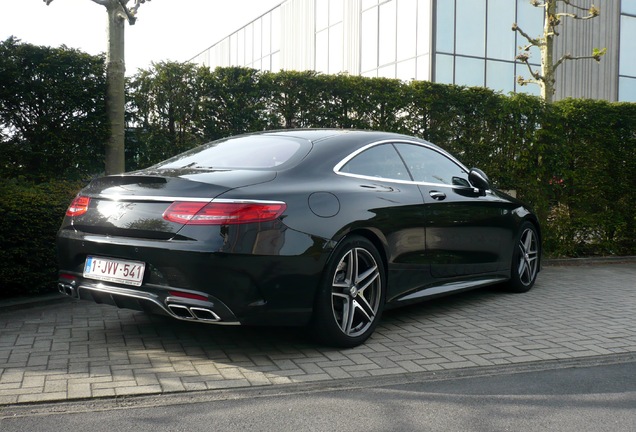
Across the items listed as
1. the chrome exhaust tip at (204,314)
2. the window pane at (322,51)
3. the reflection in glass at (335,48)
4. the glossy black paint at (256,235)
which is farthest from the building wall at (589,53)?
the chrome exhaust tip at (204,314)

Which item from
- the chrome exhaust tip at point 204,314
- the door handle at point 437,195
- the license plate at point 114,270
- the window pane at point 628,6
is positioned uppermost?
the window pane at point 628,6

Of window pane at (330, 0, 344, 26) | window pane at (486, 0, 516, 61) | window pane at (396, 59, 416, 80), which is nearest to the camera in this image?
window pane at (396, 59, 416, 80)

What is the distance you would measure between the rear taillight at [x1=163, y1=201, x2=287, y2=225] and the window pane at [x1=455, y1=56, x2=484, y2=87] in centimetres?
2081

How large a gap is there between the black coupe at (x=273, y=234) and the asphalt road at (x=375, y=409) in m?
0.65

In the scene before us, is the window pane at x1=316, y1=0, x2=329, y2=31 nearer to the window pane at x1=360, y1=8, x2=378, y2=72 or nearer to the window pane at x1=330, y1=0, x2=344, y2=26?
the window pane at x1=330, y1=0, x2=344, y2=26

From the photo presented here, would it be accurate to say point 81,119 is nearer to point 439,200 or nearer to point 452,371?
point 439,200

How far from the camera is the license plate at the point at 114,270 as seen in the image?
4.39 meters

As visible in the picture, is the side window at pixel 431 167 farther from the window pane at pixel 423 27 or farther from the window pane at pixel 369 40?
the window pane at pixel 369 40

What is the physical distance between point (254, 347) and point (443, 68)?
20.4 meters

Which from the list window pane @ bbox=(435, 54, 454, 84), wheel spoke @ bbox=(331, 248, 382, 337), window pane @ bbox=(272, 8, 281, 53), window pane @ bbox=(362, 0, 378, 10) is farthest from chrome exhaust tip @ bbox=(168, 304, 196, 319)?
window pane @ bbox=(272, 8, 281, 53)

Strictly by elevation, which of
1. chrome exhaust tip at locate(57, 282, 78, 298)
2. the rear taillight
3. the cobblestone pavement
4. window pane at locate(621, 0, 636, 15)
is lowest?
the cobblestone pavement

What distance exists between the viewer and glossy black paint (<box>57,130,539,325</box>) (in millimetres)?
4211

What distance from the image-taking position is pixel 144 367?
431 centimetres

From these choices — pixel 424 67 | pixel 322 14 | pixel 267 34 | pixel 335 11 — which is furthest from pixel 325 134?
pixel 267 34
